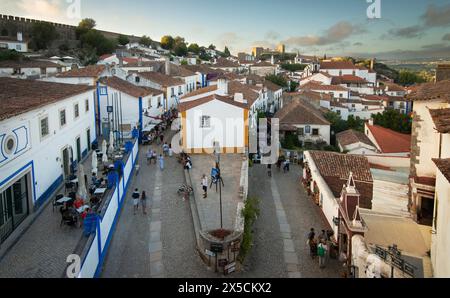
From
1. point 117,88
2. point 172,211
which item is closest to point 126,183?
point 172,211

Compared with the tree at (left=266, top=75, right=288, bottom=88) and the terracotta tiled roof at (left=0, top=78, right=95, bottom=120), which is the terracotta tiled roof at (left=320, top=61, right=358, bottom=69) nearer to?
the tree at (left=266, top=75, right=288, bottom=88)

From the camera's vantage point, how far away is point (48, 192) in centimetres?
1648

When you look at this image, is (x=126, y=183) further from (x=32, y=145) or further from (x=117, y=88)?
(x=117, y=88)

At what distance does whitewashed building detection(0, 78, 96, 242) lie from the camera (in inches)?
506

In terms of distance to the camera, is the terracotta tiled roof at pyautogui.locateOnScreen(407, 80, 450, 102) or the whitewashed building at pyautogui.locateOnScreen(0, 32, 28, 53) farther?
the whitewashed building at pyautogui.locateOnScreen(0, 32, 28, 53)

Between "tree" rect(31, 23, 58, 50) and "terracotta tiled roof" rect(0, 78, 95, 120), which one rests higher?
"tree" rect(31, 23, 58, 50)

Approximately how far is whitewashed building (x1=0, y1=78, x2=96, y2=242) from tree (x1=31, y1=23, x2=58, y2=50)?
5938 cm

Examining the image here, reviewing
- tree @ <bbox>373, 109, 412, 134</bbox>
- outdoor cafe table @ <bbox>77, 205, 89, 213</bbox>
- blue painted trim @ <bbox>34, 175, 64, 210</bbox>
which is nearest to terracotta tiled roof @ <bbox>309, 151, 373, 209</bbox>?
outdoor cafe table @ <bbox>77, 205, 89, 213</bbox>

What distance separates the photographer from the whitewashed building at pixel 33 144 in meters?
12.9

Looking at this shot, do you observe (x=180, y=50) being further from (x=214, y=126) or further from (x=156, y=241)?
(x=156, y=241)

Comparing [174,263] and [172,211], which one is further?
[172,211]

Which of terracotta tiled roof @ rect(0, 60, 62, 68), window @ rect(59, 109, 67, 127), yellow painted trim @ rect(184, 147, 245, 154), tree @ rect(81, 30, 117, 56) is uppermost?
tree @ rect(81, 30, 117, 56)
